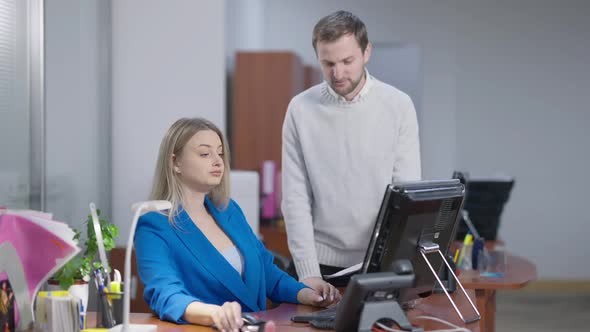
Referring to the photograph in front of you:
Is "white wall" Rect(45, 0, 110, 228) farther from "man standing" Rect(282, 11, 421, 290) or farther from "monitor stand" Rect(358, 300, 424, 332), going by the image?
"monitor stand" Rect(358, 300, 424, 332)

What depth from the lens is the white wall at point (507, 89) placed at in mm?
8477

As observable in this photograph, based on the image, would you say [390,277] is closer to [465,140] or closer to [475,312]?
[475,312]

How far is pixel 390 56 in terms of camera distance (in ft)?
27.3

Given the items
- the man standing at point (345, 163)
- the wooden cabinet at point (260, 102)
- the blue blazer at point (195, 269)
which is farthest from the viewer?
the wooden cabinet at point (260, 102)

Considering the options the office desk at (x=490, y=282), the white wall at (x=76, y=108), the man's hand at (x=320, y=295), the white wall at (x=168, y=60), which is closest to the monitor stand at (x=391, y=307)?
the man's hand at (x=320, y=295)

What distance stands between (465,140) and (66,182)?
203 inches

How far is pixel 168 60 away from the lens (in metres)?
4.78

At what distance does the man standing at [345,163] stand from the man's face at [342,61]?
0.27 feet

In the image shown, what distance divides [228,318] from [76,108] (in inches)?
99.0

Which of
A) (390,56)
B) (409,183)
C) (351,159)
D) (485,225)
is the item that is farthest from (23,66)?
(390,56)

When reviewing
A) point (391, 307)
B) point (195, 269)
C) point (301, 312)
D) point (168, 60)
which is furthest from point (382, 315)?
point (168, 60)

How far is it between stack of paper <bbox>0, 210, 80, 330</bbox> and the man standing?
950 mm

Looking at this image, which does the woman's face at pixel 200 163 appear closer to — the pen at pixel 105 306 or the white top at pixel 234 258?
the white top at pixel 234 258

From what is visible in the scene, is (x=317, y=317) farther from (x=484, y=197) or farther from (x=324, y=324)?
(x=484, y=197)
